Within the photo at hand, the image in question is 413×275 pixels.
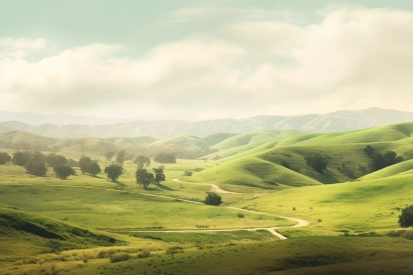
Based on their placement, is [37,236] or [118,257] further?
[37,236]

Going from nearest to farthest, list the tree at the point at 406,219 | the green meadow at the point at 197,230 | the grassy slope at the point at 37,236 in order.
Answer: the green meadow at the point at 197,230 < the grassy slope at the point at 37,236 < the tree at the point at 406,219

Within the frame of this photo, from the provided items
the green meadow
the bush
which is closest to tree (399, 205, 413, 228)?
the green meadow

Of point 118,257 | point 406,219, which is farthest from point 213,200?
point 118,257

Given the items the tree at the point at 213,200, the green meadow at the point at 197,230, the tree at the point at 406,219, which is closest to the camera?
the green meadow at the point at 197,230

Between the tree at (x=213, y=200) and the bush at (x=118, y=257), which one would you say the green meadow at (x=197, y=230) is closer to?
the bush at (x=118, y=257)

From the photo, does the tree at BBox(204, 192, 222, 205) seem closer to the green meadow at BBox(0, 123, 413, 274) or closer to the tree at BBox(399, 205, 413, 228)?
the green meadow at BBox(0, 123, 413, 274)

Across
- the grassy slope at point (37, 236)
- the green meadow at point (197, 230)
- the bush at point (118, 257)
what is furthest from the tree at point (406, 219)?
the bush at point (118, 257)

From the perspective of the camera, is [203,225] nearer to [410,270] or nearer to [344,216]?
[344,216]

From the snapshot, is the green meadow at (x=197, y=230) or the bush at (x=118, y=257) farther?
the bush at (x=118, y=257)

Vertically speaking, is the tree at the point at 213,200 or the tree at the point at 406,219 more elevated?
the tree at the point at 406,219

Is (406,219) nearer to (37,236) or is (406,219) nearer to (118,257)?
(118,257)

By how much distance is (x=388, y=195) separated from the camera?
5325 inches

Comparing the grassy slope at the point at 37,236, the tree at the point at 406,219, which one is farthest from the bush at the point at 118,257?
the tree at the point at 406,219

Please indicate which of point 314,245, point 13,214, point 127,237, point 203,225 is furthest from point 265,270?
point 203,225
